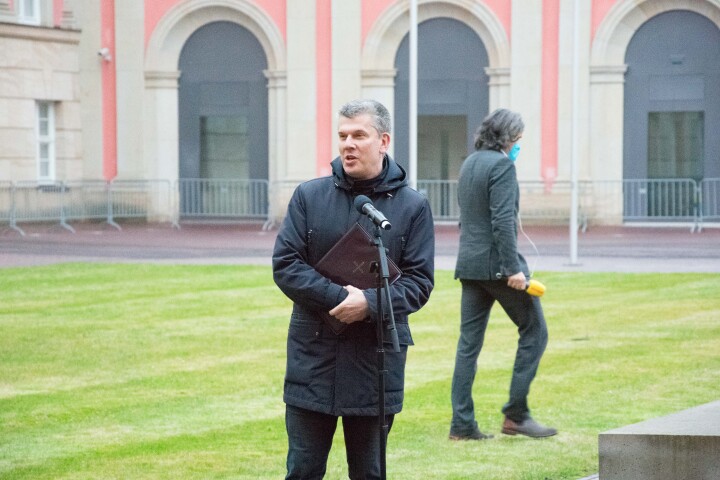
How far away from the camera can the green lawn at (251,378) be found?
826cm

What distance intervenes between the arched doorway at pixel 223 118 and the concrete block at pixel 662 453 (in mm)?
26544

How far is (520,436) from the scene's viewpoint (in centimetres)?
887

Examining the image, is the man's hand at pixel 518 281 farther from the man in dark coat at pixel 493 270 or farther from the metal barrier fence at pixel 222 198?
the metal barrier fence at pixel 222 198

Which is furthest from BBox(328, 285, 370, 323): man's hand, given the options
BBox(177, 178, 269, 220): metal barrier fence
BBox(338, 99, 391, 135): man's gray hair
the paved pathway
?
BBox(177, 178, 269, 220): metal barrier fence

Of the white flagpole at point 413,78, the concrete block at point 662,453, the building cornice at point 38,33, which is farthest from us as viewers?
the building cornice at point 38,33

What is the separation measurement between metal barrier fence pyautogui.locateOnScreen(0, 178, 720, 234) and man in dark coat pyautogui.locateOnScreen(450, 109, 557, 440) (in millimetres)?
20844

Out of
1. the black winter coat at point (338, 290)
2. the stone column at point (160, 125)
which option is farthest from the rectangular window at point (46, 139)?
the black winter coat at point (338, 290)

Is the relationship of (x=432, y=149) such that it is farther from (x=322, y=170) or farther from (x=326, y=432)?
(x=326, y=432)

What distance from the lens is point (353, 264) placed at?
18.3 feet

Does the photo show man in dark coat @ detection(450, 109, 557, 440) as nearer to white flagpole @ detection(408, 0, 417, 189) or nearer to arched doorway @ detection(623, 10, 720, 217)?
white flagpole @ detection(408, 0, 417, 189)

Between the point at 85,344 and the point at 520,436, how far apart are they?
17.2 feet

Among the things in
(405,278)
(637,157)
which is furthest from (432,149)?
(405,278)

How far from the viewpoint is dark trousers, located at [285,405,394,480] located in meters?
5.71

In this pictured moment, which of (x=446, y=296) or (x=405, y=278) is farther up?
(x=405, y=278)
